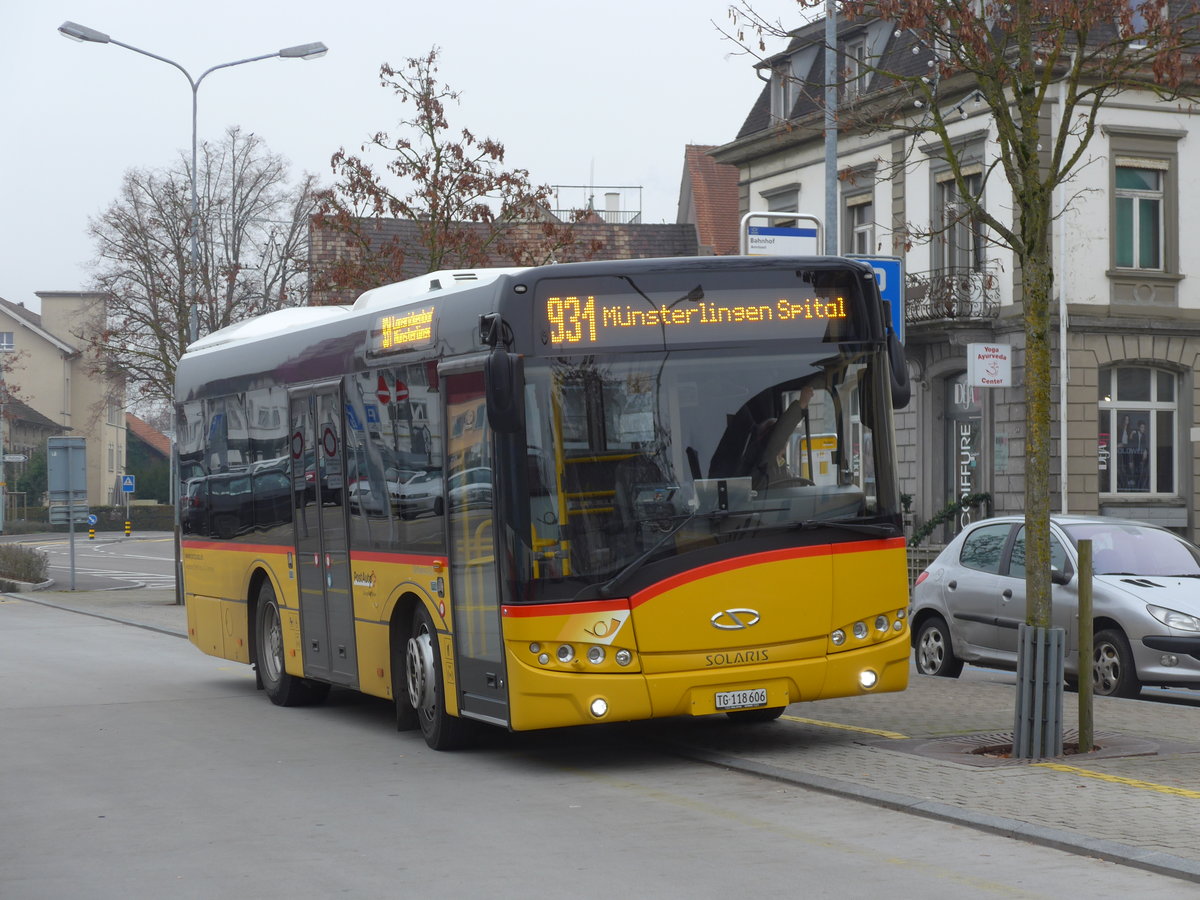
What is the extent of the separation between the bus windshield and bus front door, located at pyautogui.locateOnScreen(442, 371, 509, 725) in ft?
1.38

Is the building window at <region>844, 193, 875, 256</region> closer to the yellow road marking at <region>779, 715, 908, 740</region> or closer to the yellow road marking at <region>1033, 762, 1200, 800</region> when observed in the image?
the yellow road marking at <region>779, 715, 908, 740</region>

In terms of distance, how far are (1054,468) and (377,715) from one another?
782 inches

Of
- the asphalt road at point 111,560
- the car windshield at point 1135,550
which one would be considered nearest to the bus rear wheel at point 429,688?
the car windshield at point 1135,550

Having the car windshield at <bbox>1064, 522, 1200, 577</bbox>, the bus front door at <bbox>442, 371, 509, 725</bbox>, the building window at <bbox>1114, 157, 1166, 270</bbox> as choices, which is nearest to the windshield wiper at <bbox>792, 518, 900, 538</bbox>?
the bus front door at <bbox>442, 371, 509, 725</bbox>

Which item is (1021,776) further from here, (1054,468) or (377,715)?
(1054,468)

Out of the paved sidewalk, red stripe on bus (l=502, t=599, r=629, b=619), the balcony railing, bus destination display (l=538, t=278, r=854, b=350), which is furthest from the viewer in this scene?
the balcony railing

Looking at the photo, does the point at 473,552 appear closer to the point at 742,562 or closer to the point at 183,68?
the point at 742,562

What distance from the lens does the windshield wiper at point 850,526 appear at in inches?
417

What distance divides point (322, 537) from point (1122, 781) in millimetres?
6481

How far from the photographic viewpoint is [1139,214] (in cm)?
3262

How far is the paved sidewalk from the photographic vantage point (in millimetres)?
8117

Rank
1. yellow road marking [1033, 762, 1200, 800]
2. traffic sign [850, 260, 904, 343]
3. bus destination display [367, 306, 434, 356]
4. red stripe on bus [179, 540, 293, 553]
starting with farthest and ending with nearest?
Answer: traffic sign [850, 260, 904, 343]
red stripe on bus [179, 540, 293, 553]
bus destination display [367, 306, 434, 356]
yellow road marking [1033, 762, 1200, 800]

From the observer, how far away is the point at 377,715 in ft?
47.2

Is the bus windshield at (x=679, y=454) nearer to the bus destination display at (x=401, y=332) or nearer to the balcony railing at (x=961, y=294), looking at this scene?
the bus destination display at (x=401, y=332)
